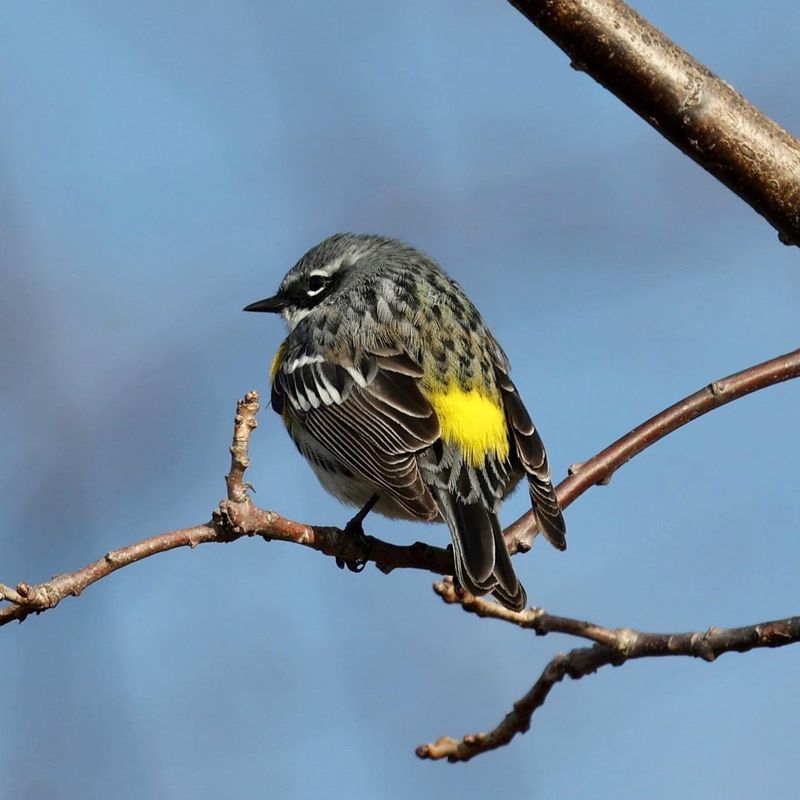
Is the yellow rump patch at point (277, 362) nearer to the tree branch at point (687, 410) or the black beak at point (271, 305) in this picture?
the black beak at point (271, 305)

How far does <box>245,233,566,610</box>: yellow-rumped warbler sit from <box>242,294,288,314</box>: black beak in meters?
0.02

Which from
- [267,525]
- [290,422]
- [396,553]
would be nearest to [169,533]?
[267,525]

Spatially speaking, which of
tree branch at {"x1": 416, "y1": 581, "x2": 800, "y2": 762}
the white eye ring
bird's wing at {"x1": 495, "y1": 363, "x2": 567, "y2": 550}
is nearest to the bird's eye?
the white eye ring

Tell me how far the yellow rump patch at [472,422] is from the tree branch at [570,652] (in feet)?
3.24

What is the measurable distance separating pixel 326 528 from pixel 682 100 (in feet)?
6.00

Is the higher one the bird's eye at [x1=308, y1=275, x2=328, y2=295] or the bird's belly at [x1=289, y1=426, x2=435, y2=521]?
the bird's eye at [x1=308, y1=275, x2=328, y2=295]

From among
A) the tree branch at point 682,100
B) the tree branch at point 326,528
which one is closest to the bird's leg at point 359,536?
the tree branch at point 326,528

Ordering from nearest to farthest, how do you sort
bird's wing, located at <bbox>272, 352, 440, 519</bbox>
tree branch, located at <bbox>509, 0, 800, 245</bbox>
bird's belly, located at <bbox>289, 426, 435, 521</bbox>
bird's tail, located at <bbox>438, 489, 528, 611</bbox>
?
tree branch, located at <bbox>509, 0, 800, 245</bbox>
bird's tail, located at <bbox>438, 489, 528, 611</bbox>
bird's wing, located at <bbox>272, 352, 440, 519</bbox>
bird's belly, located at <bbox>289, 426, 435, 521</bbox>

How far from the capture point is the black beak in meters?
6.48

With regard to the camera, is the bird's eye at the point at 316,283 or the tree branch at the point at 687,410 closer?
the tree branch at the point at 687,410

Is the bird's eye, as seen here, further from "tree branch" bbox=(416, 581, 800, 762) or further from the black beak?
"tree branch" bbox=(416, 581, 800, 762)

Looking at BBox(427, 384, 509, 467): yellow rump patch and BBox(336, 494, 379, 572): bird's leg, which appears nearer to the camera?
BBox(336, 494, 379, 572): bird's leg

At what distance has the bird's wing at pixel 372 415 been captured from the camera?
469 cm

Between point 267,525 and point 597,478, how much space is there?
1.53 metres
